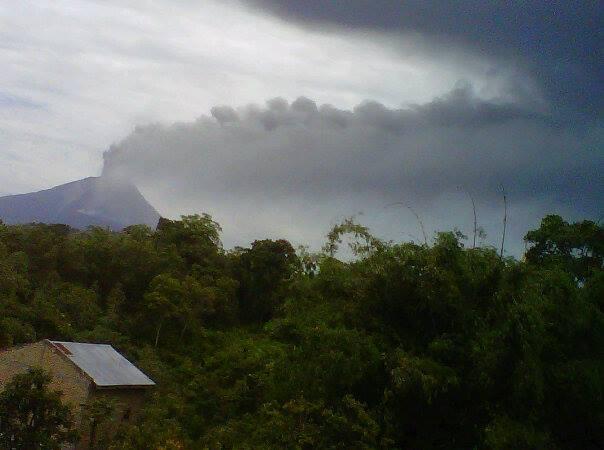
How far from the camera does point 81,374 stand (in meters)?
17.4

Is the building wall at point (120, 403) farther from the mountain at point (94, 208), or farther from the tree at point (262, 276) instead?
the mountain at point (94, 208)

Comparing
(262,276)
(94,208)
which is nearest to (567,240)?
(262,276)

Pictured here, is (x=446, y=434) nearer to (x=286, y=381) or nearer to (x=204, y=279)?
(x=286, y=381)

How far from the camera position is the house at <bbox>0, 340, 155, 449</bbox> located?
17.3 m

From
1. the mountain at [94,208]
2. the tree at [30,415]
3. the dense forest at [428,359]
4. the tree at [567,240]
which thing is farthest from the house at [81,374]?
the mountain at [94,208]

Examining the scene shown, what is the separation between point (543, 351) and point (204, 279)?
22.9 m

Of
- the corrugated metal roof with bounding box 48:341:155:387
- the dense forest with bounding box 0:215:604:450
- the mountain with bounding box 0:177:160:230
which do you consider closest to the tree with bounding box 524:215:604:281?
the dense forest with bounding box 0:215:604:450

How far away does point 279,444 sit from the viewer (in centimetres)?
1267

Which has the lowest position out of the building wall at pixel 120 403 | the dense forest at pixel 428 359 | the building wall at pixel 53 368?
the building wall at pixel 120 403

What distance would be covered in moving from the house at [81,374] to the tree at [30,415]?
4.66m

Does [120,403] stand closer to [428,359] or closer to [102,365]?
[102,365]

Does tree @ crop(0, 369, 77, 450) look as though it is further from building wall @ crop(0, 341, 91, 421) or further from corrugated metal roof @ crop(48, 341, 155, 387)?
corrugated metal roof @ crop(48, 341, 155, 387)

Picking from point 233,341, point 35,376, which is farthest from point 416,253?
point 233,341

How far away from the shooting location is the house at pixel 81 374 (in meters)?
17.3
